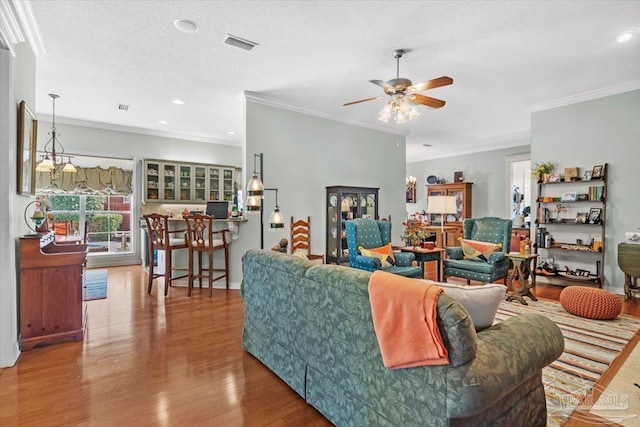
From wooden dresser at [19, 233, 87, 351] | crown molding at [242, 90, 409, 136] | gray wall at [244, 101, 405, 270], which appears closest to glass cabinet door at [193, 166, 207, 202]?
gray wall at [244, 101, 405, 270]

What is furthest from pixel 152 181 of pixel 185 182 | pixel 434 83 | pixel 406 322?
pixel 406 322

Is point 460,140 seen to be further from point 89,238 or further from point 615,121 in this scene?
point 89,238

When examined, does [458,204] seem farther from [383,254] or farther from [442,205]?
[383,254]

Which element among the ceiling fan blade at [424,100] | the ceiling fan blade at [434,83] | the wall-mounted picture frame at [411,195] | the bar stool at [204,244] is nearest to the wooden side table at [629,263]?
the ceiling fan blade at [424,100]

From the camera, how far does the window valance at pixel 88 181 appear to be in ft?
20.4

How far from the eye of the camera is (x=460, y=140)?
25.6ft

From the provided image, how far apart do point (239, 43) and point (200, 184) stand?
476 cm

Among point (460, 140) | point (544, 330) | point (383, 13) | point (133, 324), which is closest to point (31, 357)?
point (133, 324)

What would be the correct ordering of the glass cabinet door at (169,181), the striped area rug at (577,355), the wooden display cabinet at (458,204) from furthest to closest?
the wooden display cabinet at (458,204)
the glass cabinet door at (169,181)
the striped area rug at (577,355)

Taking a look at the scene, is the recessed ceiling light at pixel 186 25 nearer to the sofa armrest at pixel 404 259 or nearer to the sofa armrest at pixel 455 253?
the sofa armrest at pixel 404 259

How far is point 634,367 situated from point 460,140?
6134 mm

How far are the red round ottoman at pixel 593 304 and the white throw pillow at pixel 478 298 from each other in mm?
→ 2818

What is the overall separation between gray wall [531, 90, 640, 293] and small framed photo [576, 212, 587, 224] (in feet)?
0.87

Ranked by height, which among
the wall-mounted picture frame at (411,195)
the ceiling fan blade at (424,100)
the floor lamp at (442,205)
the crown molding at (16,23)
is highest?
the crown molding at (16,23)
